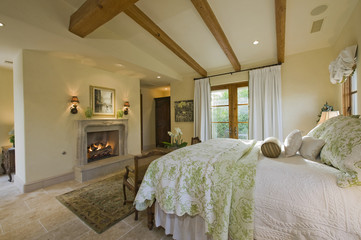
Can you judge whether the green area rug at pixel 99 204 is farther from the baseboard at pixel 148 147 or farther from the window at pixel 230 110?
the baseboard at pixel 148 147

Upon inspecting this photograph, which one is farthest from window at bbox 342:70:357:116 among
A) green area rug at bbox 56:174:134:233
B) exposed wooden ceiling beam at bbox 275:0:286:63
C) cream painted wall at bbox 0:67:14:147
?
cream painted wall at bbox 0:67:14:147

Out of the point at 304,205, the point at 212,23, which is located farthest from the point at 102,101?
the point at 304,205

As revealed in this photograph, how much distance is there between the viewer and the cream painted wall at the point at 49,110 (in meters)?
2.64

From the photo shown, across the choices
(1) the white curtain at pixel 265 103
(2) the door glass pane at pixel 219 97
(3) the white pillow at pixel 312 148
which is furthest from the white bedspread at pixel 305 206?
(2) the door glass pane at pixel 219 97

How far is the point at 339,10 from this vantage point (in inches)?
88.7

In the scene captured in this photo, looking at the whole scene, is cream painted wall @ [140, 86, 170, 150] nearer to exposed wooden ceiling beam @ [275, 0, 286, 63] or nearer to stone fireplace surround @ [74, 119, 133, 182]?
stone fireplace surround @ [74, 119, 133, 182]

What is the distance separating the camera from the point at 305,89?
338 centimetres

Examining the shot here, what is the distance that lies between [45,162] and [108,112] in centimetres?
166

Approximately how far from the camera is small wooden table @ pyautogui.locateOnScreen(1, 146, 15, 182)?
10.1ft

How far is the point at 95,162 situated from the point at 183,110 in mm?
3126

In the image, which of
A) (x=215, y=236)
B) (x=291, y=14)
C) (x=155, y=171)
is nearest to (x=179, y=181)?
(x=155, y=171)

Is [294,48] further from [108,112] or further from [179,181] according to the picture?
[108,112]

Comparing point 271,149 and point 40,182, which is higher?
point 271,149

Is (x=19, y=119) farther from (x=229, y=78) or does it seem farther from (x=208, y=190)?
(x=229, y=78)
